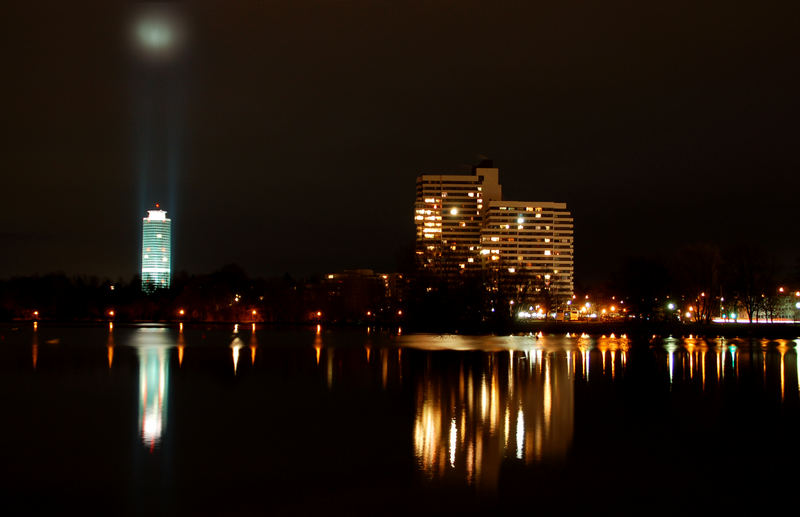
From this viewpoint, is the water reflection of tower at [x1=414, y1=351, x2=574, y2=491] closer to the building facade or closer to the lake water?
the lake water

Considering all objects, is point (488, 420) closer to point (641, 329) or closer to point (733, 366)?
point (733, 366)

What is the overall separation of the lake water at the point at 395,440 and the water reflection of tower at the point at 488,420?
0.07 metres

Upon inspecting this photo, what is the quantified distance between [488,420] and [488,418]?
11.8 inches

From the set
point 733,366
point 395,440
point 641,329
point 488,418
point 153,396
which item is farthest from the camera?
point 641,329

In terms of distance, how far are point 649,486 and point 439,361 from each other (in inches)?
979

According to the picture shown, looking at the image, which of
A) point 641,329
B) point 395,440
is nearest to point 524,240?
point 641,329

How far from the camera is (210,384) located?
2688 centimetres

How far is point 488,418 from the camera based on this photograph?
62.8ft

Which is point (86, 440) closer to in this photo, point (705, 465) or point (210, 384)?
point (210, 384)

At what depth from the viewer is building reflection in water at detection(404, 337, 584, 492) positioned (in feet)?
47.1

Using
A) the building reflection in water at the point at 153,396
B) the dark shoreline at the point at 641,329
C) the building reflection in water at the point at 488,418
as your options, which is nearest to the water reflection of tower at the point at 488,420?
the building reflection in water at the point at 488,418

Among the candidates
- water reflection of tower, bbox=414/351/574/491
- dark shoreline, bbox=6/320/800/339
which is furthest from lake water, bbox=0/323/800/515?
dark shoreline, bbox=6/320/800/339

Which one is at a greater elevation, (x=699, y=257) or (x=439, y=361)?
(x=699, y=257)

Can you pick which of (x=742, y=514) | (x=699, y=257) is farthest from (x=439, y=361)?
(x=699, y=257)
